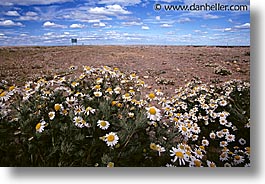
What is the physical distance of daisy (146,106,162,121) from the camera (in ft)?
5.59

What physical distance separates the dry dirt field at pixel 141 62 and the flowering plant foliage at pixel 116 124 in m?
0.04

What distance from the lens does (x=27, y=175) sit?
179 cm

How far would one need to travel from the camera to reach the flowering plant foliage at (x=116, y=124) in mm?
1705

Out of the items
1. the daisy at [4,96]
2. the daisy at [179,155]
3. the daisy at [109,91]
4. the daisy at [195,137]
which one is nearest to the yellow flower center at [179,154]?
the daisy at [179,155]

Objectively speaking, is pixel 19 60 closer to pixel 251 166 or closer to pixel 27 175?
pixel 27 175

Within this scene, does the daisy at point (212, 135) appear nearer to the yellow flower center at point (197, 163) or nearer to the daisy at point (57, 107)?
the yellow flower center at point (197, 163)

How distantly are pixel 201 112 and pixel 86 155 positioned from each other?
2.02 ft

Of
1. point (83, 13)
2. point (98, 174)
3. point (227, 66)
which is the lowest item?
point (98, 174)

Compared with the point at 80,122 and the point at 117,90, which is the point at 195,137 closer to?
the point at 117,90

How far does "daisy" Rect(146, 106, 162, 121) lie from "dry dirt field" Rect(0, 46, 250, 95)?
13 cm

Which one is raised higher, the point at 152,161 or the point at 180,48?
the point at 180,48

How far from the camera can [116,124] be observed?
1.73 m

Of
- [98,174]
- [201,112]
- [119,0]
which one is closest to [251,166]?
[201,112]

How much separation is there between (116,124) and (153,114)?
0.61ft
